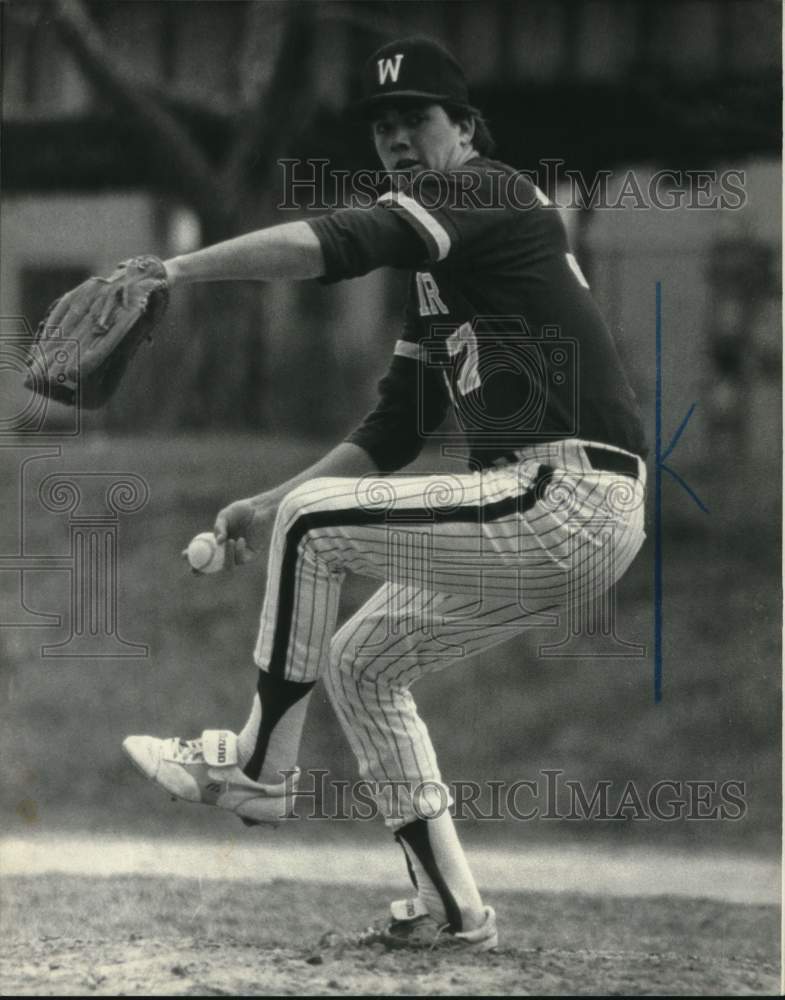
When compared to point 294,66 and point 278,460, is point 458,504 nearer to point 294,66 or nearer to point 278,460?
point 278,460

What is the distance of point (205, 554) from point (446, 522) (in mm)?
727

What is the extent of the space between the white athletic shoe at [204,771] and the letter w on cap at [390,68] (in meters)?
1.86

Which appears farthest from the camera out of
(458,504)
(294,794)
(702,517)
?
(702,517)

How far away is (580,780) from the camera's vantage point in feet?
14.5

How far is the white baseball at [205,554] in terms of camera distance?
4125 mm

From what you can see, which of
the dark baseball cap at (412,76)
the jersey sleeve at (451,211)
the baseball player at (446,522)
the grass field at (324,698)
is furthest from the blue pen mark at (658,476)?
the dark baseball cap at (412,76)

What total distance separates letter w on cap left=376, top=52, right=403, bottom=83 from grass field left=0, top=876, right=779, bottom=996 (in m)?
2.32

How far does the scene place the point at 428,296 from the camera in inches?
161

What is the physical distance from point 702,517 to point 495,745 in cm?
98

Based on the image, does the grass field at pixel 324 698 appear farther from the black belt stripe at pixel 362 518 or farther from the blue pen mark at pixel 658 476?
the black belt stripe at pixel 362 518

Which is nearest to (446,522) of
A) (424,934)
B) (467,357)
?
(467,357)

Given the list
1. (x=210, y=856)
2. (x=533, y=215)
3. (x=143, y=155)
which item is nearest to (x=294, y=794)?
(x=210, y=856)

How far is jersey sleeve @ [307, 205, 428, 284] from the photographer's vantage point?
3457 millimetres

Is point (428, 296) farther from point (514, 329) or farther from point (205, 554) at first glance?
point (205, 554)
